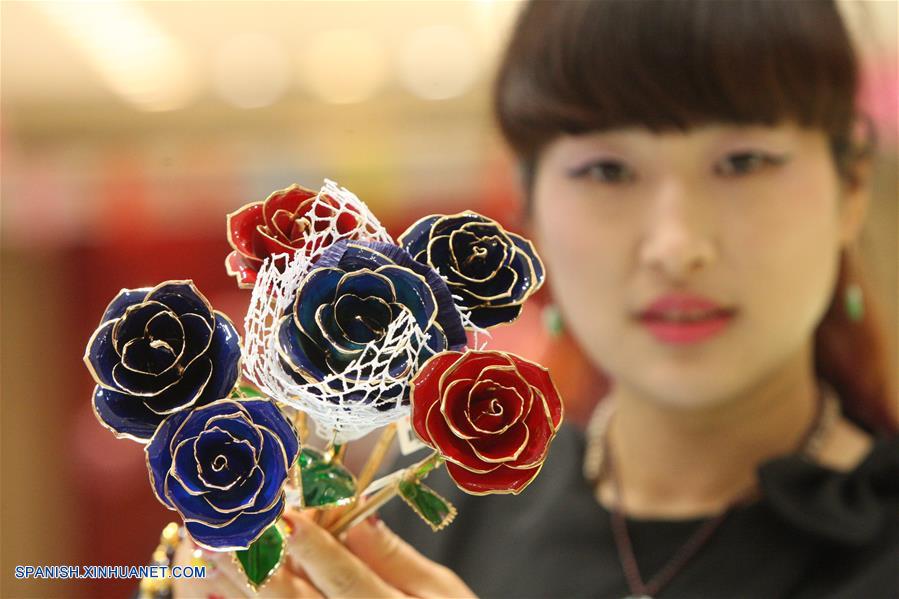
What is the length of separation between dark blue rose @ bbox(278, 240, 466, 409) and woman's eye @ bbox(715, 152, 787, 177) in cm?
40

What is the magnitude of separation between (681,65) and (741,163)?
9 cm

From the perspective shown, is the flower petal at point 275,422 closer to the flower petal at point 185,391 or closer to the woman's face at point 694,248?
the flower petal at point 185,391

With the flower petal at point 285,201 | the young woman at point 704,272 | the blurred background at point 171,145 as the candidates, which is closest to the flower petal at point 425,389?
the flower petal at point 285,201

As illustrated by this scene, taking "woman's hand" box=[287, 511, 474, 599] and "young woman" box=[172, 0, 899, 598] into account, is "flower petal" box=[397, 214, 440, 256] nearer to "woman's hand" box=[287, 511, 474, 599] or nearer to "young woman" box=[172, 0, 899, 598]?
"woman's hand" box=[287, 511, 474, 599]

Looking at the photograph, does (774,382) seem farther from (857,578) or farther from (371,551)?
(371,551)

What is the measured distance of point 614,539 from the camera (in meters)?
0.83

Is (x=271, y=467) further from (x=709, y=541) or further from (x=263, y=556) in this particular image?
(x=709, y=541)

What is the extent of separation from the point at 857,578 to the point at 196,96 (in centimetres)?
153

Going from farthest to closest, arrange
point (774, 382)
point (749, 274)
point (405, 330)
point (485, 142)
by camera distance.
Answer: point (485, 142), point (774, 382), point (749, 274), point (405, 330)

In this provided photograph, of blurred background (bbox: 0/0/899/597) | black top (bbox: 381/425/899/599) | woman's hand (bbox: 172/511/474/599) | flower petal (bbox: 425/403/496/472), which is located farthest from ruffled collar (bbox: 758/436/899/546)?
blurred background (bbox: 0/0/899/597)

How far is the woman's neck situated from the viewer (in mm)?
800

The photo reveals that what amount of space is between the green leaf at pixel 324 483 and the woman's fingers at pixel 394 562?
4 cm

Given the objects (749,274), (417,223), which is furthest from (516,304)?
(749,274)

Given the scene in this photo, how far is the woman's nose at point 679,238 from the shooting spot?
2.15 ft
